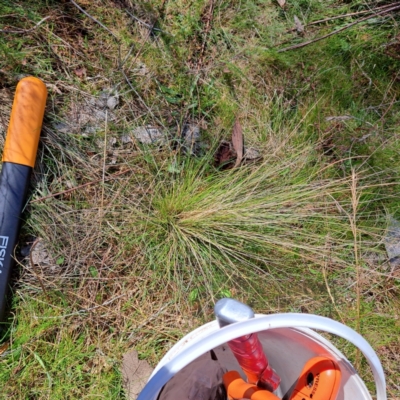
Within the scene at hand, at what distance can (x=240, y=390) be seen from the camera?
1073mm

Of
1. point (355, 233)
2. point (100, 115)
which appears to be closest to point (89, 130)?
point (100, 115)

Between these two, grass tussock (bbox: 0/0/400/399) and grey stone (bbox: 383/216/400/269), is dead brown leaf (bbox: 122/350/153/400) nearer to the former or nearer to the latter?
grass tussock (bbox: 0/0/400/399)

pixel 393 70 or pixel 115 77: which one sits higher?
A: pixel 115 77

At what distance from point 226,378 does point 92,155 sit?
2.79 ft

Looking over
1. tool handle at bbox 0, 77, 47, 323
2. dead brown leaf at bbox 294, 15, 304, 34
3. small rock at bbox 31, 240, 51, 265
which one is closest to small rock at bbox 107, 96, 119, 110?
tool handle at bbox 0, 77, 47, 323

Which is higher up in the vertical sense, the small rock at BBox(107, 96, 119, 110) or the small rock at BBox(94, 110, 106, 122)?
the small rock at BBox(107, 96, 119, 110)

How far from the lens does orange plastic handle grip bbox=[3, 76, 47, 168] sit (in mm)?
1297

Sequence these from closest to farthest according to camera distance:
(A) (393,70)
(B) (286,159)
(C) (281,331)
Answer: (C) (281,331)
(B) (286,159)
(A) (393,70)

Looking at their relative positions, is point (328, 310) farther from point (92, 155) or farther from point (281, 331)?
point (92, 155)

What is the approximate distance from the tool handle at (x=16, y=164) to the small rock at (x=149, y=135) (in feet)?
1.08

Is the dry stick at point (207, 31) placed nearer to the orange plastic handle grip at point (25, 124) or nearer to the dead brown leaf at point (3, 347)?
the orange plastic handle grip at point (25, 124)

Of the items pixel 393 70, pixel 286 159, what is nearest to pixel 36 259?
pixel 286 159

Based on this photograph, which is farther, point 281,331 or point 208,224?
point 208,224

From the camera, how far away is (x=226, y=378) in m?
1.13
